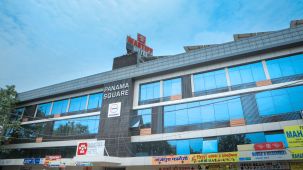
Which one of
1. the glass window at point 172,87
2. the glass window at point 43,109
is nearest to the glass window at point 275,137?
the glass window at point 172,87

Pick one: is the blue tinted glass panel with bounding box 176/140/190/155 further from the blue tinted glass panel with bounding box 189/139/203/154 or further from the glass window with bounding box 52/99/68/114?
the glass window with bounding box 52/99/68/114

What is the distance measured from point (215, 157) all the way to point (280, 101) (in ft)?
21.0

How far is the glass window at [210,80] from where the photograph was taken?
62.8 ft

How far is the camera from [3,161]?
27.1 m

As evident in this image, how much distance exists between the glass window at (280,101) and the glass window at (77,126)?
15.7m

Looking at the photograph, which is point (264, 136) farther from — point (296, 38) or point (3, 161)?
point (3, 161)

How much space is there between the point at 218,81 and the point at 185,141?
5871 millimetres

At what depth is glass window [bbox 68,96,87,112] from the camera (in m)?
25.7

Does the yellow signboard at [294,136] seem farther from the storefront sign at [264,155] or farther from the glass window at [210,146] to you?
the glass window at [210,146]

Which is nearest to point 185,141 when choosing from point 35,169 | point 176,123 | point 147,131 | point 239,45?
point 176,123

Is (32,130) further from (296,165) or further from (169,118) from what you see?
(296,165)

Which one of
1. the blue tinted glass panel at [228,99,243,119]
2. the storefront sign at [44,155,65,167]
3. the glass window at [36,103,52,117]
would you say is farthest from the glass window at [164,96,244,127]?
the glass window at [36,103,52,117]

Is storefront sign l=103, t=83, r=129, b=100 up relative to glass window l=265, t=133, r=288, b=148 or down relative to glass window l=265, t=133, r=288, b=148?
up

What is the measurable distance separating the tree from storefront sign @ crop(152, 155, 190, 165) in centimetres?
2064
